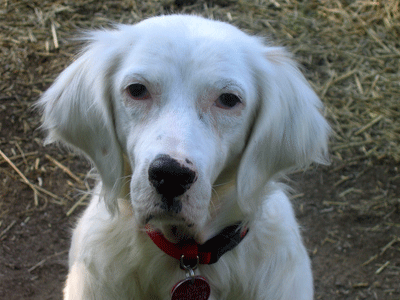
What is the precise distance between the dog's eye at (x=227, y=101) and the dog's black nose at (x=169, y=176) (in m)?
0.41

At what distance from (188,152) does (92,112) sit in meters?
0.65

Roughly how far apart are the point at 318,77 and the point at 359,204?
57.9 inches

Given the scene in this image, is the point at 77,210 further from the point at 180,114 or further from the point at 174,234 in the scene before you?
the point at 180,114

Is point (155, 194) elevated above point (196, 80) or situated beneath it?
situated beneath

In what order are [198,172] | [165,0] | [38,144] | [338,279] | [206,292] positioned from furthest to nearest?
[165,0], [38,144], [338,279], [206,292], [198,172]

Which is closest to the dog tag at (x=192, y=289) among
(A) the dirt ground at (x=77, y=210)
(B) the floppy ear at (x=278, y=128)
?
(B) the floppy ear at (x=278, y=128)

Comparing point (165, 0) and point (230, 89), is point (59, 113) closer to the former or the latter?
point (230, 89)

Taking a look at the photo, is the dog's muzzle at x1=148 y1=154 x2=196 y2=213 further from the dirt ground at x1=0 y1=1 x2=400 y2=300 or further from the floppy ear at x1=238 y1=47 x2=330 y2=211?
the dirt ground at x1=0 y1=1 x2=400 y2=300

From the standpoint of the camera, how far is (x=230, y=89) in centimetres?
204

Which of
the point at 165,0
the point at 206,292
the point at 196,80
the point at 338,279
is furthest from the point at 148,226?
the point at 165,0

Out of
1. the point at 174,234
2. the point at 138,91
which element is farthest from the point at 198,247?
the point at 138,91

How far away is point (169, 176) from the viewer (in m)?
1.73

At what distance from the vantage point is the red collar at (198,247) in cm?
224

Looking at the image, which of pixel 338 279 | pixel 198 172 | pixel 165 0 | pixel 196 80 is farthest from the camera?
pixel 165 0
